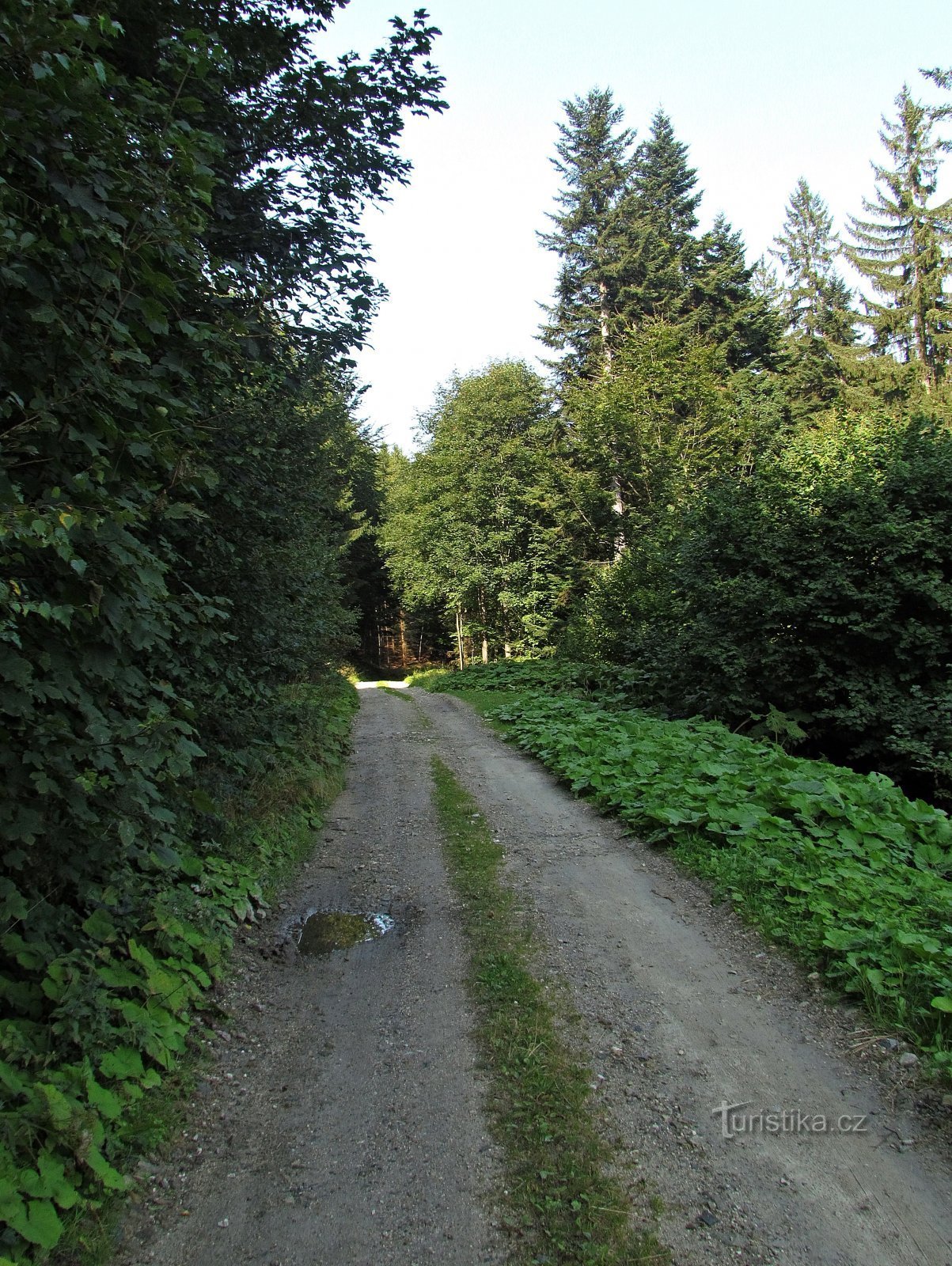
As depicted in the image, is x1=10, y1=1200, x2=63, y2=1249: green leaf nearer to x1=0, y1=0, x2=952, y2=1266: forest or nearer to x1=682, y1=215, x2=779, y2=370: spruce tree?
x1=0, y1=0, x2=952, y2=1266: forest

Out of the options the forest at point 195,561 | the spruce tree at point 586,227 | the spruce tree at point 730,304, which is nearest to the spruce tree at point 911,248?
the spruce tree at point 730,304

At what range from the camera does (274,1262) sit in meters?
2.44

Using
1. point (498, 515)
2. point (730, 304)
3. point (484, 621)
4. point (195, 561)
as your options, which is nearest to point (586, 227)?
point (730, 304)

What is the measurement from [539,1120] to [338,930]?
251 centimetres

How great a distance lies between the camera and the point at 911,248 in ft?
90.4

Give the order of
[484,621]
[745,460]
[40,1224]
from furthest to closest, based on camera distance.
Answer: [484,621] < [745,460] < [40,1224]

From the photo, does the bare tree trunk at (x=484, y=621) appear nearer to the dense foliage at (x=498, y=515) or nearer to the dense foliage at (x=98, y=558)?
the dense foliage at (x=498, y=515)

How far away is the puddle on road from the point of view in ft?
16.3

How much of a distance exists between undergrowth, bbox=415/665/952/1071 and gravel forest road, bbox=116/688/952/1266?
261 millimetres

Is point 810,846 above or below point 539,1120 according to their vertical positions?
above

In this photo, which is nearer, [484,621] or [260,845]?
[260,845]

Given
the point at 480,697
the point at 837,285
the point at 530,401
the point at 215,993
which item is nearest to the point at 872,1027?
the point at 215,993

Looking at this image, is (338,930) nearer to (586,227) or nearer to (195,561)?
(195,561)

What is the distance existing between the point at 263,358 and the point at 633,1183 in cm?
541
